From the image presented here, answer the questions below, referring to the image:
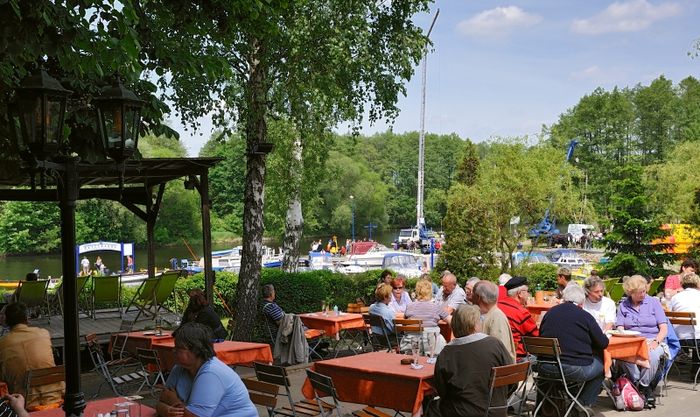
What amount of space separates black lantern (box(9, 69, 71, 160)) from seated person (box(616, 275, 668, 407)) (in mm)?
6302

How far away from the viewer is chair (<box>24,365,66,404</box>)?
6492mm

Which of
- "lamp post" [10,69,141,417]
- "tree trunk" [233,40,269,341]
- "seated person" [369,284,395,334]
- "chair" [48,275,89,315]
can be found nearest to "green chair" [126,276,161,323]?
"chair" [48,275,89,315]

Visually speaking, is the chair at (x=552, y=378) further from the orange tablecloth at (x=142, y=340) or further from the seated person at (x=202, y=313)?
the orange tablecloth at (x=142, y=340)

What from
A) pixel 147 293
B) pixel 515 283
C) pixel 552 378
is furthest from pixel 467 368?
pixel 147 293

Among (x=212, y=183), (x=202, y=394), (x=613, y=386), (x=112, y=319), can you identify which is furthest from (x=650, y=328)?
(x=212, y=183)

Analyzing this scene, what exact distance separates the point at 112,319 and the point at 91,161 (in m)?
7.61

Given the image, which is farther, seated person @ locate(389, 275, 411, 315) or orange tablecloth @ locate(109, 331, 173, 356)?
seated person @ locate(389, 275, 411, 315)

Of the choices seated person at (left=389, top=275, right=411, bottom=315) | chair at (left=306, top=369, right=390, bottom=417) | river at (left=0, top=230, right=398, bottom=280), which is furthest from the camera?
river at (left=0, top=230, right=398, bottom=280)

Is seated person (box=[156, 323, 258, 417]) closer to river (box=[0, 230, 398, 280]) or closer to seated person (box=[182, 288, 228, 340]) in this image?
seated person (box=[182, 288, 228, 340])

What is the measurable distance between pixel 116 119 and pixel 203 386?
2.31 m

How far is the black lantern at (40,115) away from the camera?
5.29 metres

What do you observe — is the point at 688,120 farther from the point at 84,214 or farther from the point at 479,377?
the point at 479,377

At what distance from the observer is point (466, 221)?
1888 cm

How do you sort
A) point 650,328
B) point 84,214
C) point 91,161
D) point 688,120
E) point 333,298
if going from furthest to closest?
1. point 688,120
2. point 84,214
3. point 333,298
4. point 650,328
5. point 91,161
